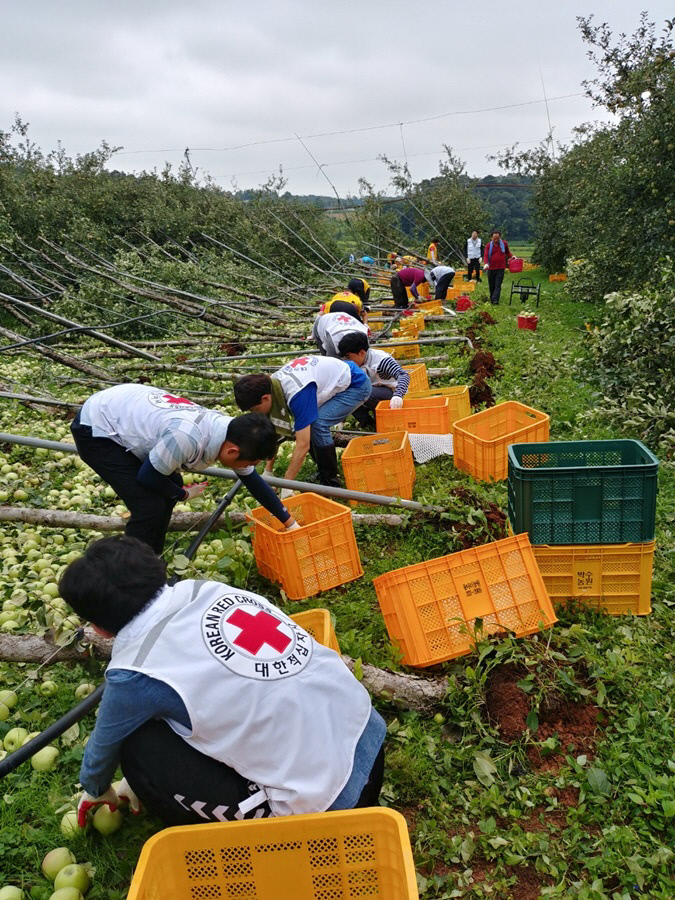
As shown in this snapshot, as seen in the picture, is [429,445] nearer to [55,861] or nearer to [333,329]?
[333,329]

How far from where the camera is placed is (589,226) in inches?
504

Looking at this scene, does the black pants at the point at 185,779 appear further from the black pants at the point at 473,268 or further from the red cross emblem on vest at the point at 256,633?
the black pants at the point at 473,268

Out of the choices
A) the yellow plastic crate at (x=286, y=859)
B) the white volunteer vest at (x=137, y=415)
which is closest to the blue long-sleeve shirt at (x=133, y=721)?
the yellow plastic crate at (x=286, y=859)

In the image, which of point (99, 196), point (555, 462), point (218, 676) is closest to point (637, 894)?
point (218, 676)

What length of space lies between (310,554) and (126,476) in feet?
3.96

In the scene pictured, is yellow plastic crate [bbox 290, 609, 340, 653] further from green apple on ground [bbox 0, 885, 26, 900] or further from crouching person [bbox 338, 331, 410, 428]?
crouching person [bbox 338, 331, 410, 428]

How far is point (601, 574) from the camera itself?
343 centimetres

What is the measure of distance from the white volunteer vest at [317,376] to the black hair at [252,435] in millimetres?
1528

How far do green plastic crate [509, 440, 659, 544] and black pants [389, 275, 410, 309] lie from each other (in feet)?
34.9

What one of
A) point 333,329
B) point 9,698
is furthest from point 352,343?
point 9,698

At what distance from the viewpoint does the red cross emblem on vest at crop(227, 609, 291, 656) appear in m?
1.93

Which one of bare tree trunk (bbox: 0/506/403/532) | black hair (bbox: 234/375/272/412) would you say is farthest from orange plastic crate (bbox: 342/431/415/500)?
black hair (bbox: 234/375/272/412)

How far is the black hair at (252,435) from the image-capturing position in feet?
10.4

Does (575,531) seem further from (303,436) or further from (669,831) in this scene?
(303,436)
